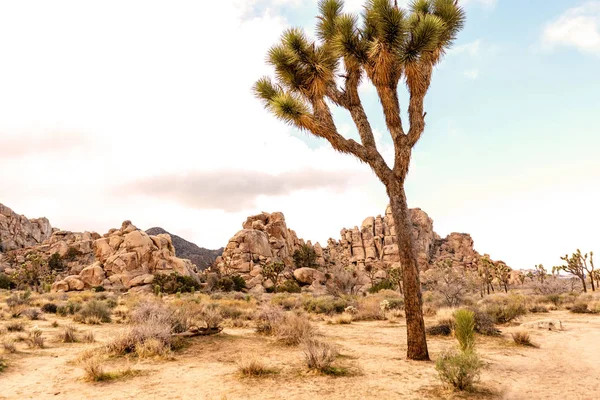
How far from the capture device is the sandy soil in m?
5.58

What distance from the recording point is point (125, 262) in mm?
41219

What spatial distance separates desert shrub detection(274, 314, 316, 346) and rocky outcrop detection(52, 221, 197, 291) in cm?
3223

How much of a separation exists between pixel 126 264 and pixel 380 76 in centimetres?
4029

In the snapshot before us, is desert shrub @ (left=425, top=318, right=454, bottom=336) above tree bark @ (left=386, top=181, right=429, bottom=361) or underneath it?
underneath

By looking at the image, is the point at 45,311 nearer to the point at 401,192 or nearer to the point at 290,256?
the point at 401,192

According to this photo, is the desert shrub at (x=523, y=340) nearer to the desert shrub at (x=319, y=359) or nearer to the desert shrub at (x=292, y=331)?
the desert shrub at (x=292, y=331)

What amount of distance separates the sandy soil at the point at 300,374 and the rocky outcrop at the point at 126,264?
32.1 meters

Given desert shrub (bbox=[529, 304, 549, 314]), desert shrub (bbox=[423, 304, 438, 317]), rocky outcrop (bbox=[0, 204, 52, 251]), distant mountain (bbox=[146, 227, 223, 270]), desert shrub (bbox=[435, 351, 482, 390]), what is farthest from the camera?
distant mountain (bbox=[146, 227, 223, 270])

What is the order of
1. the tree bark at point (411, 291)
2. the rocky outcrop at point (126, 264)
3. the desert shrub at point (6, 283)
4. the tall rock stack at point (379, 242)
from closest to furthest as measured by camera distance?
the tree bark at point (411, 291) → the rocky outcrop at point (126, 264) → the desert shrub at point (6, 283) → the tall rock stack at point (379, 242)

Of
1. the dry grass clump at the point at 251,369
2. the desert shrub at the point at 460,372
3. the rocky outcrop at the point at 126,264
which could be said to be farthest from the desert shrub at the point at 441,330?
the rocky outcrop at the point at 126,264

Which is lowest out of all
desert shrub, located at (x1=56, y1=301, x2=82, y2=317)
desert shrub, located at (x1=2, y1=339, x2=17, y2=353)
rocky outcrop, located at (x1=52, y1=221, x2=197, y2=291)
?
desert shrub, located at (x1=2, y1=339, x2=17, y2=353)

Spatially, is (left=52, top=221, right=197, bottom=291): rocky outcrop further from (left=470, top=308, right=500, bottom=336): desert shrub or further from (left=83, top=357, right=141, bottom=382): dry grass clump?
(left=470, top=308, right=500, bottom=336): desert shrub

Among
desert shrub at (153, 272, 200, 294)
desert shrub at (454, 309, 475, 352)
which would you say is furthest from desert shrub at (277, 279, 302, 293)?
desert shrub at (454, 309, 475, 352)

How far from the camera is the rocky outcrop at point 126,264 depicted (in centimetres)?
3844
